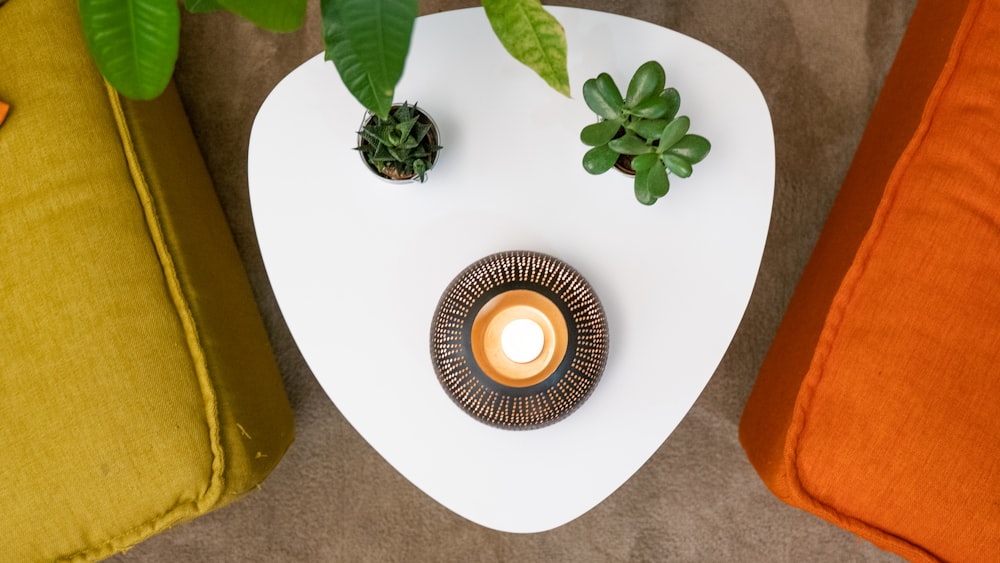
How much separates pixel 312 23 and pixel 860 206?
3.38ft

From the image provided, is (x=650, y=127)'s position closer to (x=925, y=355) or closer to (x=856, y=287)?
(x=856, y=287)

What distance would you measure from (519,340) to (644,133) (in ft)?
0.98

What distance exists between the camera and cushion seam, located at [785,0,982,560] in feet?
3.14

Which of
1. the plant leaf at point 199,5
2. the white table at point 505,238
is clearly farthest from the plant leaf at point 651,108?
the plant leaf at point 199,5

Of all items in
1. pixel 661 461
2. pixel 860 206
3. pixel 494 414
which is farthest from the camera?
pixel 661 461

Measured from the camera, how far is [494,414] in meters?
0.88

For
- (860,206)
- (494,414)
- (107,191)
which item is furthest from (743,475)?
(107,191)

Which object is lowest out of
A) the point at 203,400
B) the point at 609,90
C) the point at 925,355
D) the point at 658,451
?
the point at 658,451

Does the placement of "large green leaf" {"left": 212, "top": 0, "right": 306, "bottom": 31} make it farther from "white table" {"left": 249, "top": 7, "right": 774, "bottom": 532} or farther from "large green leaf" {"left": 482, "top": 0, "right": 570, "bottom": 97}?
"white table" {"left": 249, "top": 7, "right": 774, "bottom": 532}

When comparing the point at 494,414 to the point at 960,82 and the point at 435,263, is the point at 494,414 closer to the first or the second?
the point at 435,263

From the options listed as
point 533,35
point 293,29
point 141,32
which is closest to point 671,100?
point 533,35

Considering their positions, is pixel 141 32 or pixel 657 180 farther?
pixel 657 180

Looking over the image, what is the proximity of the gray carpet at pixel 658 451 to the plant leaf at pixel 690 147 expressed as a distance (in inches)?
22.8

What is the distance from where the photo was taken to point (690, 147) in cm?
84
